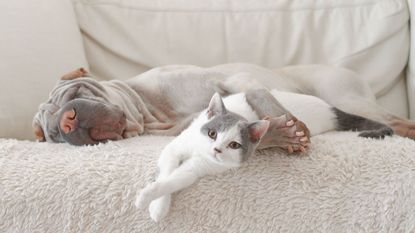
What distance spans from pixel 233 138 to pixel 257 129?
0.06 meters

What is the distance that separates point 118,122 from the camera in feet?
4.83

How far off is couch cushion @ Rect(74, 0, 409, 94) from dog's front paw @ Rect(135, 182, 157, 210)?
1.02 m

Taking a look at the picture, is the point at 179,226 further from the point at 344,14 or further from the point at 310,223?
the point at 344,14

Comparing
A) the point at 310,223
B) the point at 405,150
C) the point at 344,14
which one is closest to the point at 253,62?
the point at 344,14

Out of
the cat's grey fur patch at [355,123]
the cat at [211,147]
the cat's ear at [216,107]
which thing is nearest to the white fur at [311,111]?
the cat's grey fur patch at [355,123]

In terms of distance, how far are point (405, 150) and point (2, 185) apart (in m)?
0.94

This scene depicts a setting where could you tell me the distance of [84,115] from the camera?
138cm

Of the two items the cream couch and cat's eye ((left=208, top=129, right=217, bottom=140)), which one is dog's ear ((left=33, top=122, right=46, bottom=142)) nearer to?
the cream couch

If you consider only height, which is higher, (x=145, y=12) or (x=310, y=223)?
(x=145, y=12)

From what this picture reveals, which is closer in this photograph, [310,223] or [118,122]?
[310,223]

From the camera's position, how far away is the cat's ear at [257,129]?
1087 mm

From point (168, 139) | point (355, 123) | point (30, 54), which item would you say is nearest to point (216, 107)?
point (168, 139)

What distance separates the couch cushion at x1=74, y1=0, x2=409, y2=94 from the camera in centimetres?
200

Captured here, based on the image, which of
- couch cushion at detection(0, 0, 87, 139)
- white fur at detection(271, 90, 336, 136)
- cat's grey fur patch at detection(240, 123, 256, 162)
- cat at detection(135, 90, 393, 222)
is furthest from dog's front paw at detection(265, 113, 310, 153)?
couch cushion at detection(0, 0, 87, 139)
